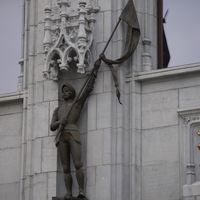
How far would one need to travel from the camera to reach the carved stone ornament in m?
26.3

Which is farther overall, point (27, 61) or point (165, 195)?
point (27, 61)

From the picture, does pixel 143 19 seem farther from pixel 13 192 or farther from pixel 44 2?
pixel 13 192

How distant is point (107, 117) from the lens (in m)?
26.1

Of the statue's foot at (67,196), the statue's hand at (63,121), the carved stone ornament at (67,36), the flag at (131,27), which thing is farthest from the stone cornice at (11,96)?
the statue's foot at (67,196)

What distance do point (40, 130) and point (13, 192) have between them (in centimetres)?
149

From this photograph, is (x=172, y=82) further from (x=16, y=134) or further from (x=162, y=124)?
(x=16, y=134)

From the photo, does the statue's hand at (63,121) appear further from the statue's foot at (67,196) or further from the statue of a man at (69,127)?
the statue's foot at (67,196)

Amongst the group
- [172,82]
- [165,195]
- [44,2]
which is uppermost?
[44,2]

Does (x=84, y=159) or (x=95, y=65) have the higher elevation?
(x=95, y=65)

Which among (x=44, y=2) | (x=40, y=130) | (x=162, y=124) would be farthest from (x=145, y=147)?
(x=44, y=2)

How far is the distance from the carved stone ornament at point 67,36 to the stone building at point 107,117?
0.02m

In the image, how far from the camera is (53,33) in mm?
26734

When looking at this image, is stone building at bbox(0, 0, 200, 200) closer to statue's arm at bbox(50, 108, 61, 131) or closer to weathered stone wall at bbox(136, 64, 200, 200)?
weathered stone wall at bbox(136, 64, 200, 200)

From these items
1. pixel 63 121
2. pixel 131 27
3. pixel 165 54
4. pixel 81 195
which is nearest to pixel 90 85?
pixel 63 121
